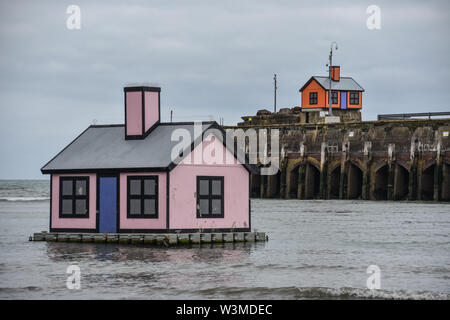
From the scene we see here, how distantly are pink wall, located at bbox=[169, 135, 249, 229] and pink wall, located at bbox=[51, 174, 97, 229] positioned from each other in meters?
3.07

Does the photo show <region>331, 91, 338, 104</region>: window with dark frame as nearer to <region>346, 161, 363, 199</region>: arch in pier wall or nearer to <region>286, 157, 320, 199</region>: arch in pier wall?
<region>286, 157, 320, 199</region>: arch in pier wall

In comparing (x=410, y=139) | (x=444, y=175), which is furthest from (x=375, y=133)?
(x=444, y=175)

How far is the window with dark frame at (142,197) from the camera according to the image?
2989 cm

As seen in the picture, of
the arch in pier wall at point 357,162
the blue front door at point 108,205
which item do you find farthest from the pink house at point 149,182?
the arch in pier wall at point 357,162

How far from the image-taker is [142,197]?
30109 millimetres

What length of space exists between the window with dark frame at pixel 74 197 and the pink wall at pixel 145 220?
1.51 metres

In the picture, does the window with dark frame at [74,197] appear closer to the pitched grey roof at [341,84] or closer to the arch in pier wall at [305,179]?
the arch in pier wall at [305,179]

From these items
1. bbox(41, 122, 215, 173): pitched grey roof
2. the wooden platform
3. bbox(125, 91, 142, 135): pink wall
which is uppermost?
bbox(125, 91, 142, 135): pink wall

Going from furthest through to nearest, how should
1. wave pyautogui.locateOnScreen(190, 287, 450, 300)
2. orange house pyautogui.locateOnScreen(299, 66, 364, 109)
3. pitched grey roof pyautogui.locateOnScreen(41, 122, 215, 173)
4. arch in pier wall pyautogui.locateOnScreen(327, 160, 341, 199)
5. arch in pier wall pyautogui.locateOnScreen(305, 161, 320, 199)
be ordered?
orange house pyautogui.locateOnScreen(299, 66, 364, 109) < arch in pier wall pyautogui.locateOnScreen(305, 161, 320, 199) < arch in pier wall pyautogui.locateOnScreen(327, 160, 341, 199) < pitched grey roof pyautogui.locateOnScreen(41, 122, 215, 173) < wave pyautogui.locateOnScreen(190, 287, 450, 300)

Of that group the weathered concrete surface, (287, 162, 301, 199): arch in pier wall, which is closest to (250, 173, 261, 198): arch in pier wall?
the weathered concrete surface

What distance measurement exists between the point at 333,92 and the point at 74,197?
68.7 meters

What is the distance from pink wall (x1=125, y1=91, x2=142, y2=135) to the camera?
32.2 m

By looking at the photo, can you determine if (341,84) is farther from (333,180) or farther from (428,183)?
(428,183)
